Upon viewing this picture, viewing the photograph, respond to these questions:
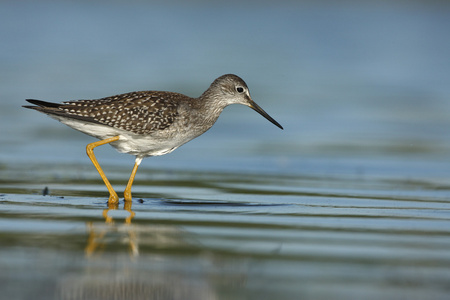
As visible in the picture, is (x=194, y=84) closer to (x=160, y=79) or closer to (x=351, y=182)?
(x=160, y=79)

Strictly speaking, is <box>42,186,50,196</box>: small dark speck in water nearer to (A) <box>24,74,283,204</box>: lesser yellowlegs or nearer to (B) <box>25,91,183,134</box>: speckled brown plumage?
(A) <box>24,74,283,204</box>: lesser yellowlegs

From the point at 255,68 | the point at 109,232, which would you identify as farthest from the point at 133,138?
the point at 255,68

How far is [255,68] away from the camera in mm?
25406

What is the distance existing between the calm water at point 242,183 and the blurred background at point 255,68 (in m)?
0.09

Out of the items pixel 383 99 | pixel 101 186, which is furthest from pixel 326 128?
pixel 101 186

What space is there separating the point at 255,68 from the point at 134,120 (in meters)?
15.4

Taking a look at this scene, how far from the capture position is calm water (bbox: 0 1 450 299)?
6316mm

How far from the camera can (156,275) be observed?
6.24 meters

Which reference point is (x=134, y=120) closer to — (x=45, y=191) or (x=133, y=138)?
(x=133, y=138)

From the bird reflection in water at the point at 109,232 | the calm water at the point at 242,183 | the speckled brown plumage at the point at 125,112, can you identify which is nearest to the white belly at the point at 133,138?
the speckled brown plumage at the point at 125,112

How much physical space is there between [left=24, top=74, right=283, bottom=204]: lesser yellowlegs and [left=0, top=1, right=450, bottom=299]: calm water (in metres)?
0.55

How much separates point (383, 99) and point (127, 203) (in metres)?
11.6

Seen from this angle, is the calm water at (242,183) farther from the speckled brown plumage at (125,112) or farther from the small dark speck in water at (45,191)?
the speckled brown plumage at (125,112)

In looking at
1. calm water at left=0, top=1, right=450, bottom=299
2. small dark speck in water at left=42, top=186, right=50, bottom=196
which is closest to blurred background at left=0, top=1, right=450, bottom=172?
calm water at left=0, top=1, right=450, bottom=299
